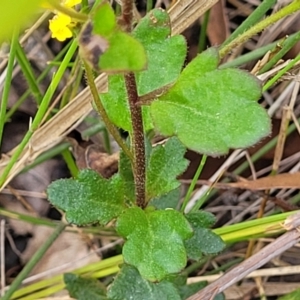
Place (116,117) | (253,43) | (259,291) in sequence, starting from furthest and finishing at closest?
(253,43) → (259,291) → (116,117)

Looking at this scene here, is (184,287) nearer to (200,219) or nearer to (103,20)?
(200,219)

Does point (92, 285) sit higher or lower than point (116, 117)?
lower

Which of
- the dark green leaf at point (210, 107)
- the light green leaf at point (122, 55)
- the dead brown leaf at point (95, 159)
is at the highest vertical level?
the light green leaf at point (122, 55)

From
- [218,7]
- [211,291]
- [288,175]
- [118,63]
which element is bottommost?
[288,175]

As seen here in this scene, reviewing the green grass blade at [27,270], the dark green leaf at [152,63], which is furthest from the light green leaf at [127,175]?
the green grass blade at [27,270]

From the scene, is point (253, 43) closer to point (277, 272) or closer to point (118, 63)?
point (277, 272)

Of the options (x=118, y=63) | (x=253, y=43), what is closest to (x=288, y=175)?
(x=253, y=43)

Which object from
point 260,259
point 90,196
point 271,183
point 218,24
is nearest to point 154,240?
point 90,196

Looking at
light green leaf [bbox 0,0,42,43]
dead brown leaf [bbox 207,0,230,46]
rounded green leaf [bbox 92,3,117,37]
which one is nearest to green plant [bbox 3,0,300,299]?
rounded green leaf [bbox 92,3,117,37]

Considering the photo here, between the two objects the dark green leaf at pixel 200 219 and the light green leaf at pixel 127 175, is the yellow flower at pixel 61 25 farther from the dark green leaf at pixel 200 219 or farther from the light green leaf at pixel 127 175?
the dark green leaf at pixel 200 219
